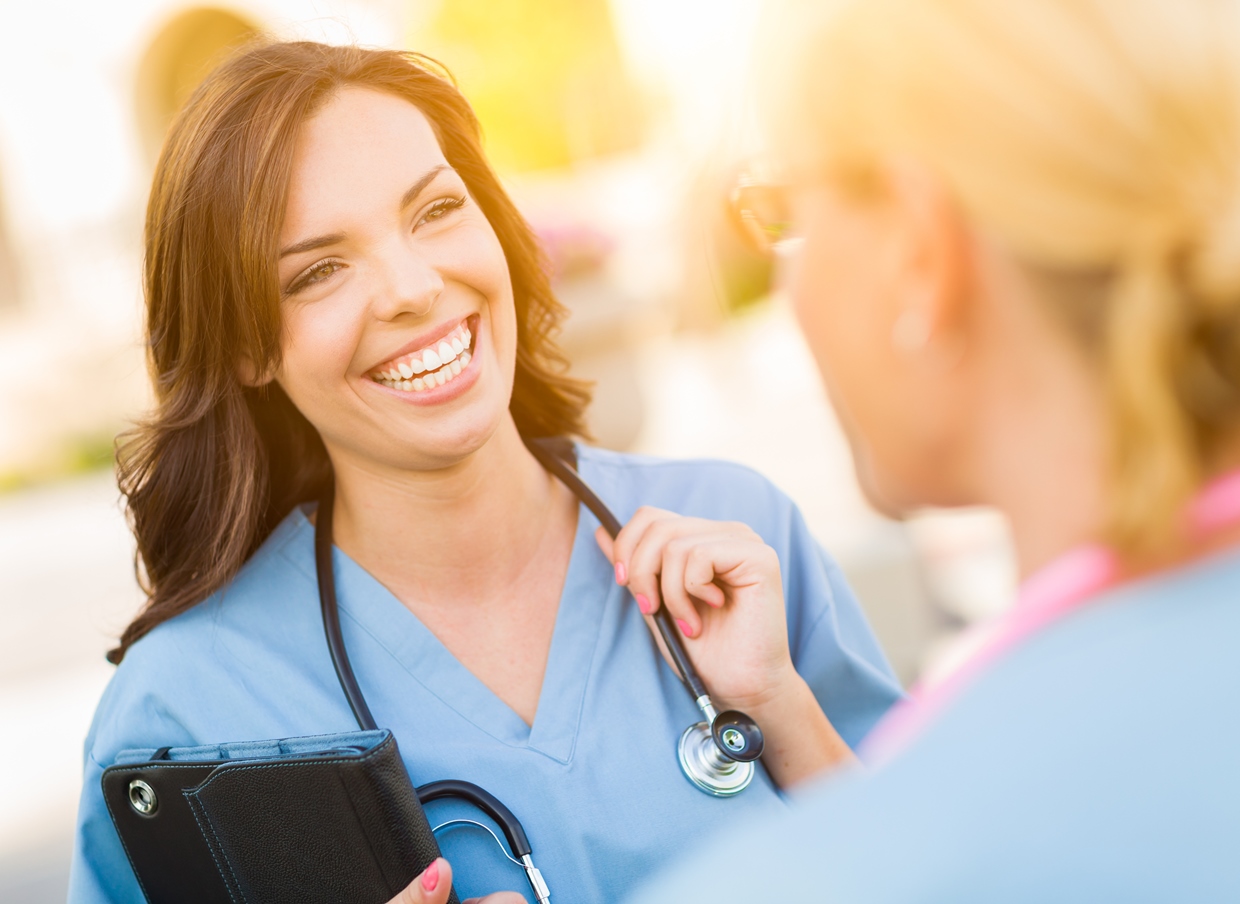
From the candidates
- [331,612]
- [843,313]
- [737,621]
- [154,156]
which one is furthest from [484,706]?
[154,156]

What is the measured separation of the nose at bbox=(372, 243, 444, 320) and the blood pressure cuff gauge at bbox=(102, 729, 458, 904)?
510mm

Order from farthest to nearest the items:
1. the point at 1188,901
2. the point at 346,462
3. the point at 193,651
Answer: the point at 346,462 → the point at 193,651 → the point at 1188,901

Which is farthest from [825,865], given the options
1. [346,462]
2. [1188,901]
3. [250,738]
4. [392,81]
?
[392,81]

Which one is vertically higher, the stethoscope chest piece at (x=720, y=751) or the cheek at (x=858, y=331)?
the cheek at (x=858, y=331)

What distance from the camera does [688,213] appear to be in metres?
0.86

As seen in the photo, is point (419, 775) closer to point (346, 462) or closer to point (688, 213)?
point (346, 462)

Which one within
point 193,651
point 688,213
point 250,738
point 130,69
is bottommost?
point 250,738

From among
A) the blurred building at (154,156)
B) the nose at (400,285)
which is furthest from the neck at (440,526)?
the blurred building at (154,156)

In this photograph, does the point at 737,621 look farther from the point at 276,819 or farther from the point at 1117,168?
the point at 1117,168

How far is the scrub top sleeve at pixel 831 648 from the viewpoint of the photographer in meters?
1.49

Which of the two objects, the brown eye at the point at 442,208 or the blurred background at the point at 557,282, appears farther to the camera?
the brown eye at the point at 442,208

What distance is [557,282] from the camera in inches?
172

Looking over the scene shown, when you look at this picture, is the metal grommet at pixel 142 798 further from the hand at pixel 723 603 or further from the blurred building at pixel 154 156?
the blurred building at pixel 154 156

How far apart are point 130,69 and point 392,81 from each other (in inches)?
328
